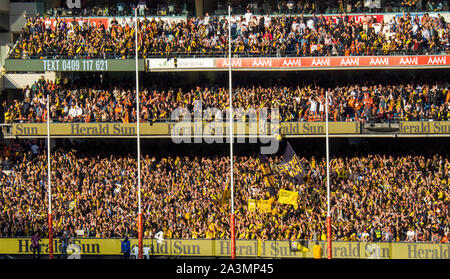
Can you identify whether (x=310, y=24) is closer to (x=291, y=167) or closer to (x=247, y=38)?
(x=247, y=38)

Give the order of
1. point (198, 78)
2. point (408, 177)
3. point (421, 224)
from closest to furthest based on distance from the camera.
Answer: point (421, 224)
point (408, 177)
point (198, 78)

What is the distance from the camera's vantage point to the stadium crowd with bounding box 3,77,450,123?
3102 centimetres

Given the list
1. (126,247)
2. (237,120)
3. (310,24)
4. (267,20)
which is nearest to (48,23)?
(267,20)

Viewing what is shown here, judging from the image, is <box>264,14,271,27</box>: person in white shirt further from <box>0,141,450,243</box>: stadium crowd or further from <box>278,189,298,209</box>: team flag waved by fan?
<box>278,189,298,209</box>: team flag waved by fan

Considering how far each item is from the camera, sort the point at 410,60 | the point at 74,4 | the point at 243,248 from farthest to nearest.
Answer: the point at 74,4
the point at 410,60
the point at 243,248

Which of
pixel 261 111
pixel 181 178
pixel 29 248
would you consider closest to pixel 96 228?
pixel 29 248

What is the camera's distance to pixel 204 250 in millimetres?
26484

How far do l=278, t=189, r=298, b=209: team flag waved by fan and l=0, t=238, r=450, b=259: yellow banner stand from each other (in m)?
1.68

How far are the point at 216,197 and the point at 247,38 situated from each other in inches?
352

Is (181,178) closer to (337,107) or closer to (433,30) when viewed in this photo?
(337,107)

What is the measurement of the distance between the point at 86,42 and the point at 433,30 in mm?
16616

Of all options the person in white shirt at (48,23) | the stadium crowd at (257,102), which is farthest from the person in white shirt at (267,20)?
the person in white shirt at (48,23)

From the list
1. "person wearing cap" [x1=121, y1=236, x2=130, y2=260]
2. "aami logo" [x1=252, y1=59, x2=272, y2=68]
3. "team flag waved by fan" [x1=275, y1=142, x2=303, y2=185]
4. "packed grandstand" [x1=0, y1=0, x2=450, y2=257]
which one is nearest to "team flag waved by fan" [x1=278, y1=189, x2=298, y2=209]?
"packed grandstand" [x1=0, y1=0, x2=450, y2=257]

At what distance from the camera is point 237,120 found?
1217 inches
